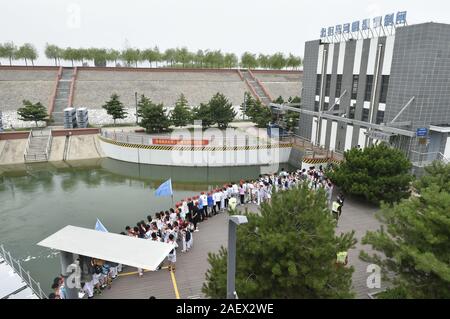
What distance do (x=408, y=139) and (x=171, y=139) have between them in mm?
16438

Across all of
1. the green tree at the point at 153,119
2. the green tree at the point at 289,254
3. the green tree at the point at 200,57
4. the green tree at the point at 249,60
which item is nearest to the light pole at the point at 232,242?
the green tree at the point at 289,254

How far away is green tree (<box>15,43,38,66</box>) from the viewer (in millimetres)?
58875

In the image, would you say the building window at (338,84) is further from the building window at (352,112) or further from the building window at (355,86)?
the building window at (352,112)

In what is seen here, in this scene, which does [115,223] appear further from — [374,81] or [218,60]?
[218,60]

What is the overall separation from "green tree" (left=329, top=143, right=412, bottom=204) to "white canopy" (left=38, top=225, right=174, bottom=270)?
12.0m

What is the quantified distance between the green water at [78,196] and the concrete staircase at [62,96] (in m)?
11.8

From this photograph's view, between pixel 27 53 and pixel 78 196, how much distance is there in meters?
50.4

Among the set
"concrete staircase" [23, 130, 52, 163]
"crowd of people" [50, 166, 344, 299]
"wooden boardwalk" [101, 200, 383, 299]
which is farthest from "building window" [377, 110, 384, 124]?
"concrete staircase" [23, 130, 52, 163]

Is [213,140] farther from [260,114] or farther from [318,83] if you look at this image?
[318,83]

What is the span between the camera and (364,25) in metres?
23.5

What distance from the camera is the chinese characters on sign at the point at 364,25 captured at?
20.9m

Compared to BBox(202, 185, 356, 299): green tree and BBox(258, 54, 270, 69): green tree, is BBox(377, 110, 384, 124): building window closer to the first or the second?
BBox(202, 185, 356, 299): green tree

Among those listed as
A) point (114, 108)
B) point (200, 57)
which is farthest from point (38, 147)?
point (200, 57)

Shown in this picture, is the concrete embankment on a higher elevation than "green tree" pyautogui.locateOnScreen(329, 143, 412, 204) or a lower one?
lower
